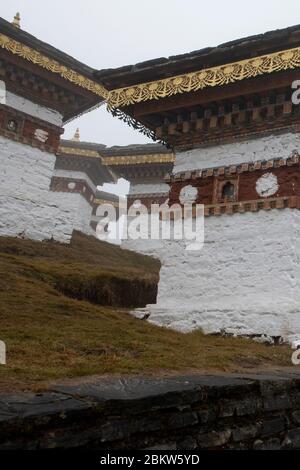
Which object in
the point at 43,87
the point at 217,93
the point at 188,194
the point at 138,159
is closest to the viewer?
the point at 217,93

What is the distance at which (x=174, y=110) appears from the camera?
29.0 feet

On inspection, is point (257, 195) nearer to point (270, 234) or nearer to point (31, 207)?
point (270, 234)

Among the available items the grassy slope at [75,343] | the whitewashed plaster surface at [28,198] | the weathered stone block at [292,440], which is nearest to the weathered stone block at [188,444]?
the grassy slope at [75,343]

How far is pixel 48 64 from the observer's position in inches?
488

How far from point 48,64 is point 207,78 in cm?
617

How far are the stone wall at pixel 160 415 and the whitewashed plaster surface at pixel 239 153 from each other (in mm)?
5035

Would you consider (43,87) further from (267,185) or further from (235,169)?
(267,185)

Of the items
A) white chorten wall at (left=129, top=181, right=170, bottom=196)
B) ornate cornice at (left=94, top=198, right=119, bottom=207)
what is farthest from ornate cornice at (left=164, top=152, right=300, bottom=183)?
ornate cornice at (left=94, top=198, right=119, bottom=207)

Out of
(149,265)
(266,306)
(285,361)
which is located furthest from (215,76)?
(149,265)

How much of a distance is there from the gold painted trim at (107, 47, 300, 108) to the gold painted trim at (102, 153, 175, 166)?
11839 mm

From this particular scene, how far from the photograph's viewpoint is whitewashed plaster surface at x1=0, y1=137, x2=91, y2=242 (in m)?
12.3

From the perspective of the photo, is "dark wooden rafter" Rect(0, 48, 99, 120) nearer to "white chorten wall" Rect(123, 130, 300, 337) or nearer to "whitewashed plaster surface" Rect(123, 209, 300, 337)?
"white chorten wall" Rect(123, 130, 300, 337)

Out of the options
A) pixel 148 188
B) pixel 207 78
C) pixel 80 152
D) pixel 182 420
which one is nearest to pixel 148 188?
pixel 148 188

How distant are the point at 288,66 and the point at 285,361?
448 centimetres
